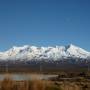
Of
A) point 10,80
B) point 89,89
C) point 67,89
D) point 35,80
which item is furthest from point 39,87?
point 89,89

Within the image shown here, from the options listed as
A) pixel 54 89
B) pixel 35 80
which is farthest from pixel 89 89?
pixel 35 80

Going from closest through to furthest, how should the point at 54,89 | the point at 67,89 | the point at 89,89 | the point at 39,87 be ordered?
the point at 39,87, the point at 54,89, the point at 67,89, the point at 89,89

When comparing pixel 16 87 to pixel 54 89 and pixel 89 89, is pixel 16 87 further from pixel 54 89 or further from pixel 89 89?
pixel 89 89

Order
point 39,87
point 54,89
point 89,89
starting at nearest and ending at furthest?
1. point 39,87
2. point 54,89
3. point 89,89

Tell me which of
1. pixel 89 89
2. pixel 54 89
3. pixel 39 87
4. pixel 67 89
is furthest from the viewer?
pixel 89 89

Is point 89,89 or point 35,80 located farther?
point 89,89

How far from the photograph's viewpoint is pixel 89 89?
24.4 meters

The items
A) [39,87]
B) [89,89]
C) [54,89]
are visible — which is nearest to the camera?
[39,87]

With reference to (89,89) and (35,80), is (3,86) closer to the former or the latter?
(35,80)

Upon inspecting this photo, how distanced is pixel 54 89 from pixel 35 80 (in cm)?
158

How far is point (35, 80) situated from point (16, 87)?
1008mm

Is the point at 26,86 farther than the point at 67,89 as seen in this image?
No

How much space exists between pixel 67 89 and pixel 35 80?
12.5 feet

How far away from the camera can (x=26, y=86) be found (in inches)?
696
